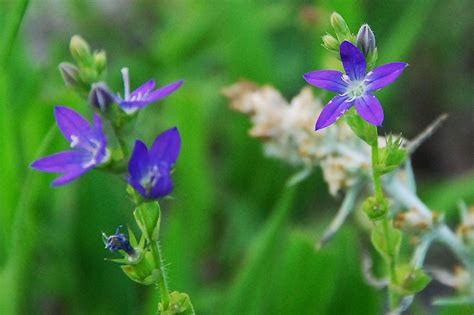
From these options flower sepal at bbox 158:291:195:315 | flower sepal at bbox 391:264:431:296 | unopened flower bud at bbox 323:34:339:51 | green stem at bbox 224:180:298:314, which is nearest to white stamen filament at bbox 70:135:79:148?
flower sepal at bbox 158:291:195:315

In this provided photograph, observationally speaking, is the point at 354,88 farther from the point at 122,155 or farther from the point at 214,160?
the point at 214,160

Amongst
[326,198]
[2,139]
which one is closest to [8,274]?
[2,139]

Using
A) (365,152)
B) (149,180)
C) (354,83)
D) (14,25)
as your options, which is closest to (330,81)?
(354,83)

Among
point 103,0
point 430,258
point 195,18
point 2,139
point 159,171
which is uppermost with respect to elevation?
point 103,0

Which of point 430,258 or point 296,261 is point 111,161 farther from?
point 430,258

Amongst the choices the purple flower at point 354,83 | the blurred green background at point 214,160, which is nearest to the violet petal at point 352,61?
the purple flower at point 354,83

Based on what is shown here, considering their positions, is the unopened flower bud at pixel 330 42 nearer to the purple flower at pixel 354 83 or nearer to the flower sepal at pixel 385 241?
the purple flower at pixel 354 83
